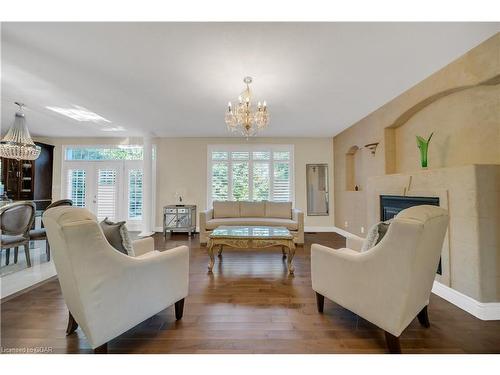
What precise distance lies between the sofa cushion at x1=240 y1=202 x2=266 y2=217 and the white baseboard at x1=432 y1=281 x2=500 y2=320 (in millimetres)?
3448

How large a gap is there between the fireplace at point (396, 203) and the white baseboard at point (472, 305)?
0.22 meters

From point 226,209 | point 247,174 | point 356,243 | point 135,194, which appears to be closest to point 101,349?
point 356,243

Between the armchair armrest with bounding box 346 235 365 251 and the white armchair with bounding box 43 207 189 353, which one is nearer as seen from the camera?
the white armchair with bounding box 43 207 189 353

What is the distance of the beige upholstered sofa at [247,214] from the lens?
4.61 meters

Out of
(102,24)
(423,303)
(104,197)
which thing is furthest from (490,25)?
(104,197)

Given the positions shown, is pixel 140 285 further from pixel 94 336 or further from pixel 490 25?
pixel 490 25

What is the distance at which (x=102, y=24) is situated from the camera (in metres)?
1.91

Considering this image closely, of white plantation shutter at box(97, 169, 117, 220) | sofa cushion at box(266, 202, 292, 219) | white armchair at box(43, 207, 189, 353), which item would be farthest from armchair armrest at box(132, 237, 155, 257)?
white plantation shutter at box(97, 169, 117, 220)

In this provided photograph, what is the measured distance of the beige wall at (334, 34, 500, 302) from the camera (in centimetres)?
199

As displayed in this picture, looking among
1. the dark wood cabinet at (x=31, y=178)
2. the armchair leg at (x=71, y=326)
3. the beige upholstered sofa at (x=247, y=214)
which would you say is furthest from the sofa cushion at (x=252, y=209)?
the dark wood cabinet at (x=31, y=178)

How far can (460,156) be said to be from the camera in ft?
8.51

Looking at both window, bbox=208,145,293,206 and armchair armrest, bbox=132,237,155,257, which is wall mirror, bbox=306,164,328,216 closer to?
window, bbox=208,145,293,206
